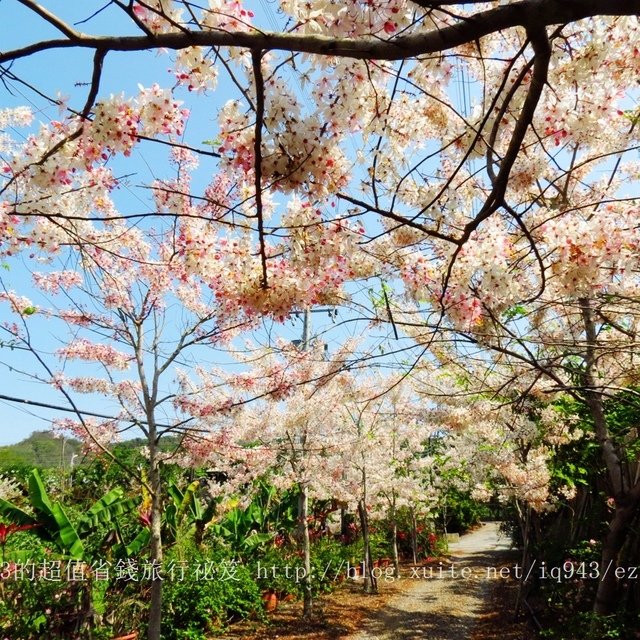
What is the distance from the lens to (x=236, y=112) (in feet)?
6.99

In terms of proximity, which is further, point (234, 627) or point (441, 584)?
point (441, 584)

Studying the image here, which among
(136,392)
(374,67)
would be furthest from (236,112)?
(136,392)

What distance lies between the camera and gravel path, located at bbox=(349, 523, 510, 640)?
8.07m

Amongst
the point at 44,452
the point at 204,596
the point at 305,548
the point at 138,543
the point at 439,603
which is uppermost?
the point at 44,452

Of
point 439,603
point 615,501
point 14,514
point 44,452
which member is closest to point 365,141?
point 615,501

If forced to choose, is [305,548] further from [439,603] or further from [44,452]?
[44,452]

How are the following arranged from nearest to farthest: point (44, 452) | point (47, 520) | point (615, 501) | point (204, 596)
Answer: point (615, 501), point (47, 520), point (204, 596), point (44, 452)

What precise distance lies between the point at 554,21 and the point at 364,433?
442 inches

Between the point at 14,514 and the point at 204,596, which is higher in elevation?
the point at 14,514

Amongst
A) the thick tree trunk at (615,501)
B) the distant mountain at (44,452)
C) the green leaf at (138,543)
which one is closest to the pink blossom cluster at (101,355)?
the distant mountain at (44,452)

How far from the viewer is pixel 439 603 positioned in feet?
33.6

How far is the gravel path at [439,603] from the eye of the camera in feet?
26.5

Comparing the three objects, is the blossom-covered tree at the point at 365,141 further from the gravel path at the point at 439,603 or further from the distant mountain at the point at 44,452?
the gravel path at the point at 439,603

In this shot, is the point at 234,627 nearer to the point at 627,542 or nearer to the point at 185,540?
the point at 185,540
